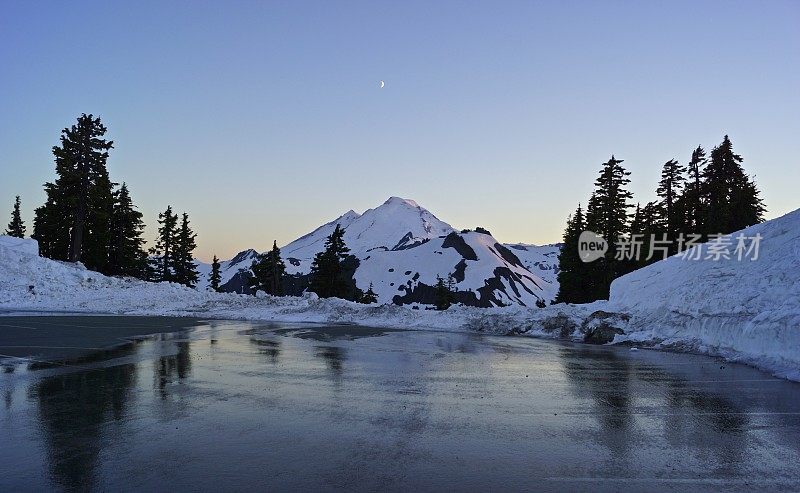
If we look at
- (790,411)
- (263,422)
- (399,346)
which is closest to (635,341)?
(399,346)

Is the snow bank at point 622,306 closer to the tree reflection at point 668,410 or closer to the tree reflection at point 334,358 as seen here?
the tree reflection at point 668,410

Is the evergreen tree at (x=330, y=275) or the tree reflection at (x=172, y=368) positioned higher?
the evergreen tree at (x=330, y=275)

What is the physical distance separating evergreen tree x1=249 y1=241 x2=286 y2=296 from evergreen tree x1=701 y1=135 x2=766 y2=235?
4608 cm

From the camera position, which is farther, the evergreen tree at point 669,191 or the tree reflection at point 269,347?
the evergreen tree at point 669,191

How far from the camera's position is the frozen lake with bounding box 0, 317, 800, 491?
196 inches

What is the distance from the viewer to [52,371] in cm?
1040

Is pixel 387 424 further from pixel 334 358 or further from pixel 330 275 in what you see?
pixel 330 275

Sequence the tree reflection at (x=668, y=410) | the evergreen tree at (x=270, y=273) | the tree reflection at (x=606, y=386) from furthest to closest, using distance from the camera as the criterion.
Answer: the evergreen tree at (x=270, y=273), the tree reflection at (x=606, y=386), the tree reflection at (x=668, y=410)

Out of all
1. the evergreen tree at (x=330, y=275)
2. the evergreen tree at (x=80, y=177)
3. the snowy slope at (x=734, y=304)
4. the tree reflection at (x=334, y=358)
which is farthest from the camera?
the evergreen tree at (x=330, y=275)

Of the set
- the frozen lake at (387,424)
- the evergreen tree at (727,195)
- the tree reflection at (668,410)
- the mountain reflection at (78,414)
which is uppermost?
the evergreen tree at (727,195)

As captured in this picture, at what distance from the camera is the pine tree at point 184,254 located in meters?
63.7

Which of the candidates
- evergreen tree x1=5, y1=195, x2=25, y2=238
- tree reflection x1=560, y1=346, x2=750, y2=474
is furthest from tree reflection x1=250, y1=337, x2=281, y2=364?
evergreen tree x1=5, y1=195, x2=25, y2=238

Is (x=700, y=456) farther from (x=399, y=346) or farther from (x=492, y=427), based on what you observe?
(x=399, y=346)

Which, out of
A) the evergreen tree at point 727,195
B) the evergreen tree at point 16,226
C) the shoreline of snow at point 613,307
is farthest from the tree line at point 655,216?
the evergreen tree at point 16,226
